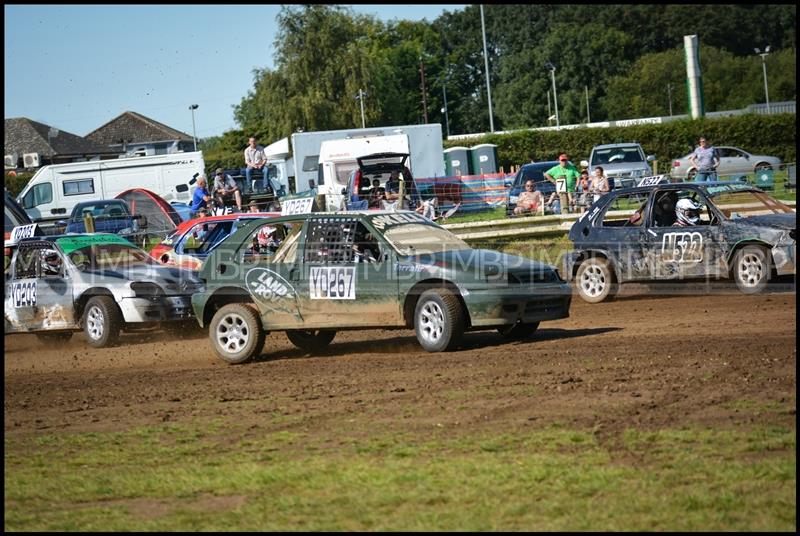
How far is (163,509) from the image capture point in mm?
5930

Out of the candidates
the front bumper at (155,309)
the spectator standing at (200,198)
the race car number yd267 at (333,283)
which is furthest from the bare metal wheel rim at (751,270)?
the spectator standing at (200,198)

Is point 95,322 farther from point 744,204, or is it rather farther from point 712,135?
point 712,135

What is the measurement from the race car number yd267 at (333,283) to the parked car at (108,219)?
1340 cm

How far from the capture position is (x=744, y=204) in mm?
15109

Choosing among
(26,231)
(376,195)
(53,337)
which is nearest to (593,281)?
(53,337)

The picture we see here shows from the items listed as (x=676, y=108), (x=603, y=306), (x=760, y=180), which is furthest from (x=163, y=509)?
(x=676, y=108)

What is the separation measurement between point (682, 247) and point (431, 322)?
15.5 ft

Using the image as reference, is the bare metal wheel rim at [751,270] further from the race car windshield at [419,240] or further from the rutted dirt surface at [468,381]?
the race car windshield at [419,240]

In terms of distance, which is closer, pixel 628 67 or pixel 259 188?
pixel 259 188

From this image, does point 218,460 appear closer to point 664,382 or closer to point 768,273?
point 664,382

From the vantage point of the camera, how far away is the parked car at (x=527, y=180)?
2527 centimetres

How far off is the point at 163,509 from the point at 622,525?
8.25 ft

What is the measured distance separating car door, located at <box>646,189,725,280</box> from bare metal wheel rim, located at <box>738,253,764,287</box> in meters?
0.28

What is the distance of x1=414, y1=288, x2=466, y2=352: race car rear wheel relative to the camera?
35.6 ft
